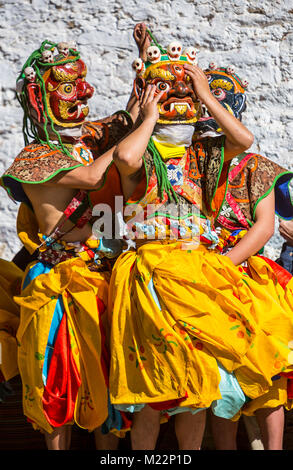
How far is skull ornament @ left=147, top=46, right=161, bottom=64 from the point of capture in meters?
2.76

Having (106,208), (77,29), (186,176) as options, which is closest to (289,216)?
(186,176)

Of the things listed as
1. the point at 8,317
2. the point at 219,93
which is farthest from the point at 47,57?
the point at 8,317

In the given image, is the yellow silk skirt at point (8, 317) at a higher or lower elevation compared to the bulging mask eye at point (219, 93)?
lower

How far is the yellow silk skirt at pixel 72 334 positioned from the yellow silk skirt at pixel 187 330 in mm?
108

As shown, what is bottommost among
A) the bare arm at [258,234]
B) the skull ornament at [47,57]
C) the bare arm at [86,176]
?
the bare arm at [258,234]

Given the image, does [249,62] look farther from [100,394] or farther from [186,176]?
[100,394]

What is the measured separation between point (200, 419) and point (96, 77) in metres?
2.19

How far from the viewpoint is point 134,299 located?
2.70 meters

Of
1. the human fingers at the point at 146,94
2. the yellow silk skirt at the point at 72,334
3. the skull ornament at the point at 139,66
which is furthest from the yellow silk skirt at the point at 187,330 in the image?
the skull ornament at the point at 139,66

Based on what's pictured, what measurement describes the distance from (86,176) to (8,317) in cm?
73

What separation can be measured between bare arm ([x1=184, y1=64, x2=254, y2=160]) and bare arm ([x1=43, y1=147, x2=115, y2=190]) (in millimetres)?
408

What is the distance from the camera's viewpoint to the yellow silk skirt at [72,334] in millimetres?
2770

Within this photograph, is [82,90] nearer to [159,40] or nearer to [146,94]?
[146,94]

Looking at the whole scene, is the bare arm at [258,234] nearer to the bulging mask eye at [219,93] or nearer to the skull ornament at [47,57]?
the bulging mask eye at [219,93]
